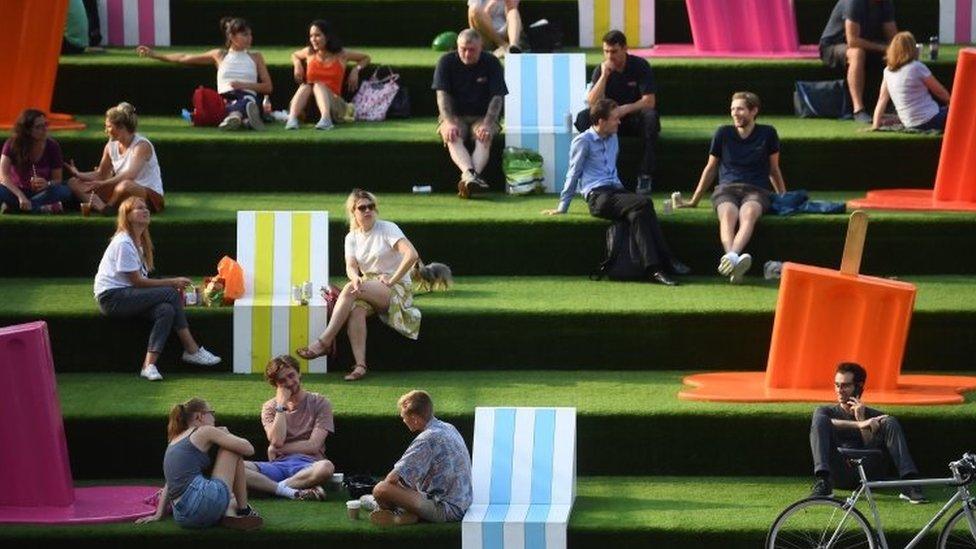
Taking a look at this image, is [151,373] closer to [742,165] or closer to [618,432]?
[618,432]

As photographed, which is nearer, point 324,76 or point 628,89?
point 628,89

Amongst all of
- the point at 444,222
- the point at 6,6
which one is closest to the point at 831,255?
the point at 444,222

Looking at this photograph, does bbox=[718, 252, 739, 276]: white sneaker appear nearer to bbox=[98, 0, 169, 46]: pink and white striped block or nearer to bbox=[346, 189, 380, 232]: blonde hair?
bbox=[346, 189, 380, 232]: blonde hair

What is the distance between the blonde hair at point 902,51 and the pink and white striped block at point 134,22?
5.18 m

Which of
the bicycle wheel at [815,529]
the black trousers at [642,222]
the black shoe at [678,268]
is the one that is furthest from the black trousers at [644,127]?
the bicycle wheel at [815,529]

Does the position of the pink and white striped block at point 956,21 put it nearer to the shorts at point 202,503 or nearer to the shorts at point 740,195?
the shorts at point 740,195

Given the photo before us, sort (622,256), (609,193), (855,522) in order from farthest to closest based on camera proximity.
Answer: (609,193) → (622,256) → (855,522)

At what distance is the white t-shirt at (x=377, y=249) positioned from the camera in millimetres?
13383

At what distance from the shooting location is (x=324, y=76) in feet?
52.3

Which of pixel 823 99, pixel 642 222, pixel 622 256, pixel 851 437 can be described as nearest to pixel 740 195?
pixel 642 222

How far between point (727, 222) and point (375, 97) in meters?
3.07

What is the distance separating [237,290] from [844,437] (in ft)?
11.8

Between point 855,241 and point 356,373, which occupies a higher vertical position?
point 855,241

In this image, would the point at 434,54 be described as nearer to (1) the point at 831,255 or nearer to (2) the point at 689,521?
(1) the point at 831,255
